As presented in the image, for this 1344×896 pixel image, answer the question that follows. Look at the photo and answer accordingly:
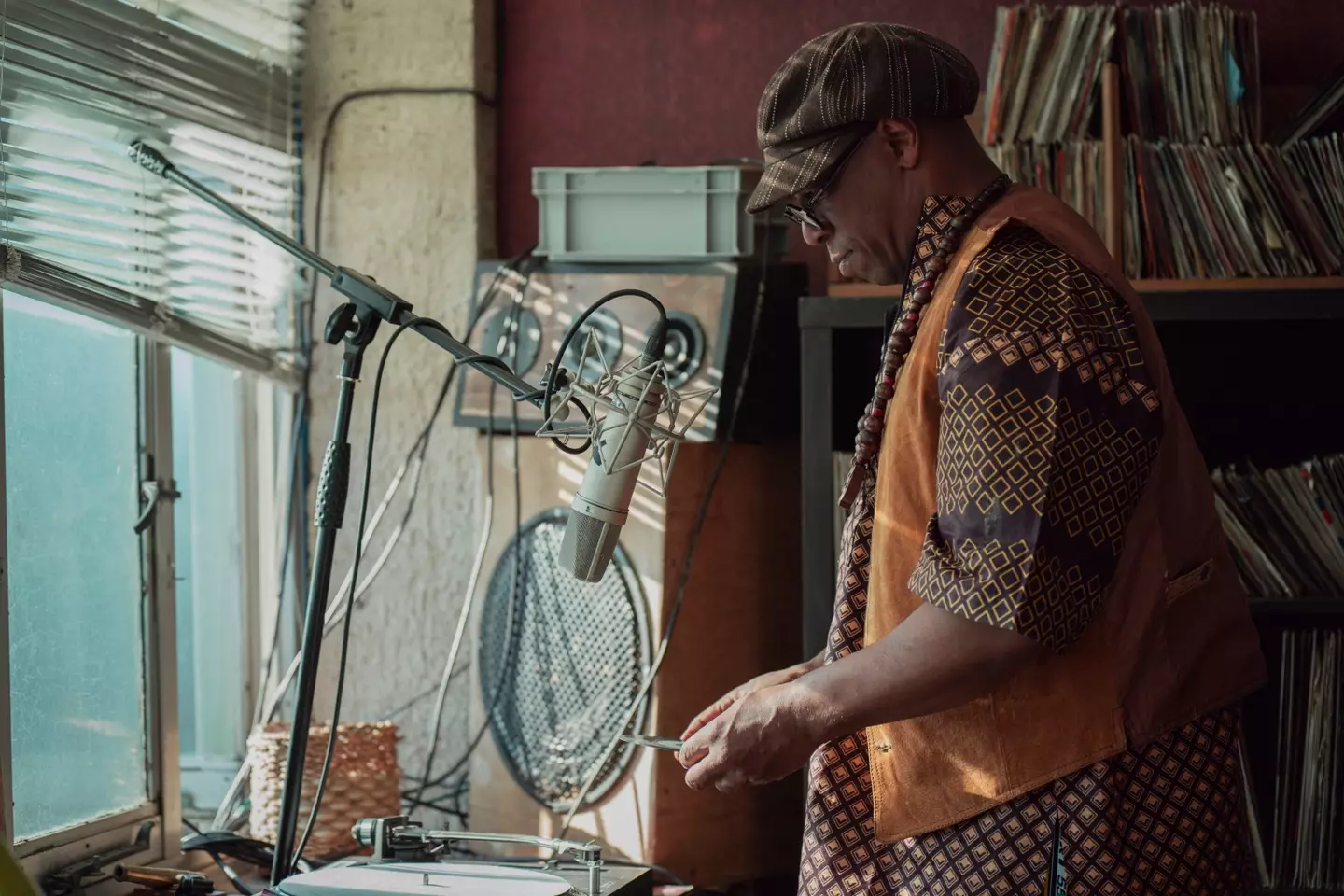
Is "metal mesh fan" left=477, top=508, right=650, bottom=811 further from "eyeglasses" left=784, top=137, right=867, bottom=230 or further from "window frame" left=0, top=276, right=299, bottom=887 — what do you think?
"eyeglasses" left=784, top=137, right=867, bottom=230

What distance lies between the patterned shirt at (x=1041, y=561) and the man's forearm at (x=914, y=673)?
0.02 m

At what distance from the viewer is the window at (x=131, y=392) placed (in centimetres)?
183

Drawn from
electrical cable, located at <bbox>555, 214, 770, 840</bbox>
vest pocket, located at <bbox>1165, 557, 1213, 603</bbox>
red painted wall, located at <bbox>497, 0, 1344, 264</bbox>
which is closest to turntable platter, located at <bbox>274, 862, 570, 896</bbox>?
vest pocket, located at <bbox>1165, 557, 1213, 603</bbox>

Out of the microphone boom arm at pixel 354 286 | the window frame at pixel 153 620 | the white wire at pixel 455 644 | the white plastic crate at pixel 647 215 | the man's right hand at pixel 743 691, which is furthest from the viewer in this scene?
the white wire at pixel 455 644

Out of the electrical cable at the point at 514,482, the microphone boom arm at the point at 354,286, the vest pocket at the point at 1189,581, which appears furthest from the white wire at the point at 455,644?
the vest pocket at the point at 1189,581

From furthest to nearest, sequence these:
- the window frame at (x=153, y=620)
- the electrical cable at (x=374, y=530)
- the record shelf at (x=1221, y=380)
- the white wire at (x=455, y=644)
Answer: the electrical cable at (x=374, y=530), the white wire at (x=455, y=644), the record shelf at (x=1221, y=380), the window frame at (x=153, y=620)

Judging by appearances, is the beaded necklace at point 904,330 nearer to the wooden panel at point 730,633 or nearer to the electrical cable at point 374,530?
the wooden panel at point 730,633

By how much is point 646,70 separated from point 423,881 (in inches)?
63.7

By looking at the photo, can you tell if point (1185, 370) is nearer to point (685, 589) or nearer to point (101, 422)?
point (685, 589)

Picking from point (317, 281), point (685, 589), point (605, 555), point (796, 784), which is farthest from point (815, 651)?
point (317, 281)

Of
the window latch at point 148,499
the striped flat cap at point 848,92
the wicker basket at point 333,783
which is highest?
the striped flat cap at point 848,92

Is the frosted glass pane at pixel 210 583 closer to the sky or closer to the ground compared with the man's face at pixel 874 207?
closer to the ground

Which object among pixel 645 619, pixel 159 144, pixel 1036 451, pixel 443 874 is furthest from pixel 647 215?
pixel 1036 451

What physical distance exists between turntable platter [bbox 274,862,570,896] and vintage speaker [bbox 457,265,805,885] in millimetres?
725
